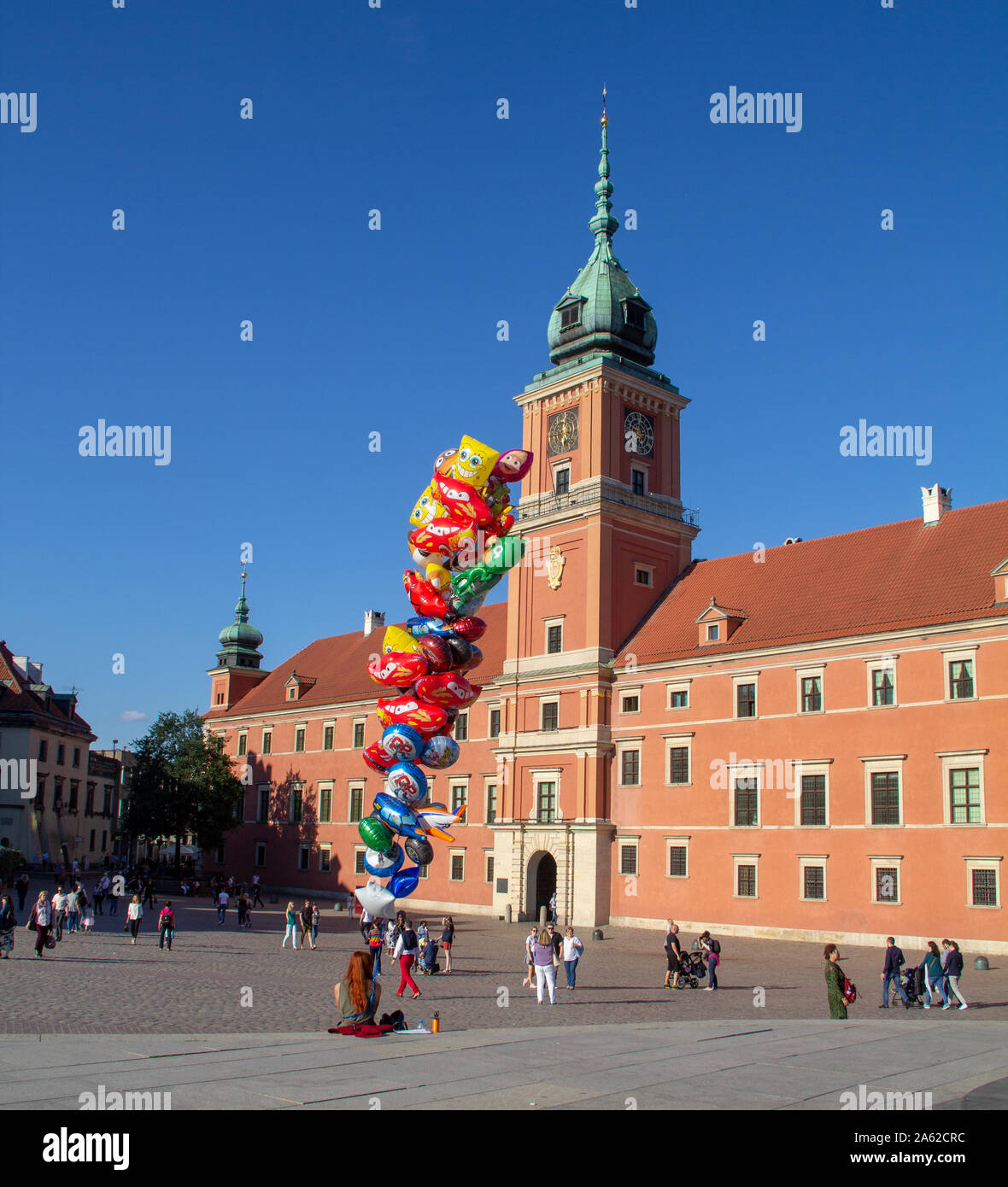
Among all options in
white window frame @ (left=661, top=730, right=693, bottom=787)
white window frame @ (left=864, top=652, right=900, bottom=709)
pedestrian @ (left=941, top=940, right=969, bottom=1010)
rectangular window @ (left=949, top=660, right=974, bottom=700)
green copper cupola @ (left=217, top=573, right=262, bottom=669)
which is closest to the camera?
pedestrian @ (left=941, top=940, right=969, bottom=1010)

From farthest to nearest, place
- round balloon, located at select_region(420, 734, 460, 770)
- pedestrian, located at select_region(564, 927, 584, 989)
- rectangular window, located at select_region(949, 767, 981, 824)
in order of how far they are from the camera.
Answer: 1. rectangular window, located at select_region(949, 767, 981, 824)
2. pedestrian, located at select_region(564, 927, 584, 989)
3. round balloon, located at select_region(420, 734, 460, 770)

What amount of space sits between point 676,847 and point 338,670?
3011 centimetres

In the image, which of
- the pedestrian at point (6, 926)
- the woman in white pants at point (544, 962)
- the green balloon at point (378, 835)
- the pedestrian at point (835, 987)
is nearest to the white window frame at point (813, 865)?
the woman in white pants at point (544, 962)

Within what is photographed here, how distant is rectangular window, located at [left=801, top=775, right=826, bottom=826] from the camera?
4016 centimetres

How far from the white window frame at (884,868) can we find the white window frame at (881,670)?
422 centimetres

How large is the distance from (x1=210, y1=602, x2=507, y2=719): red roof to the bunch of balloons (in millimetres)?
36801

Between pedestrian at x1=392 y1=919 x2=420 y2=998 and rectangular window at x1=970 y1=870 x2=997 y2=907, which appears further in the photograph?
rectangular window at x1=970 y1=870 x2=997 y2=907

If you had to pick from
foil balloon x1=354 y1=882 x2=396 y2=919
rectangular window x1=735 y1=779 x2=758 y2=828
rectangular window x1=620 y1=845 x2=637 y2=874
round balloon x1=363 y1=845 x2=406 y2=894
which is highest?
rectangular window x1=735 y1=779 x2=758 y2=828

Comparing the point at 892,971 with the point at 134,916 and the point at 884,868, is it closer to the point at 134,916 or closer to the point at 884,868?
the point at 884,868

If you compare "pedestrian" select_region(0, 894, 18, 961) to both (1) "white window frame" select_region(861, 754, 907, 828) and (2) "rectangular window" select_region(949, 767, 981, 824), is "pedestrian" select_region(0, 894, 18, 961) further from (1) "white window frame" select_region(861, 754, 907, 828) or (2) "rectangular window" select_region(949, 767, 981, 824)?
(2) "rectangular window" select_region(949, 767, 981, 824)

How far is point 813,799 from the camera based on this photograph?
133 feet

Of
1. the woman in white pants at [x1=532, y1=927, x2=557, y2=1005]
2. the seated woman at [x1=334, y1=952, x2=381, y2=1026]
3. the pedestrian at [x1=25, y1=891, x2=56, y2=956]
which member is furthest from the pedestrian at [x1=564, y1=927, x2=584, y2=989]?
the pedestrian at [x1=25, y1=891, x2=56, y2=956]
